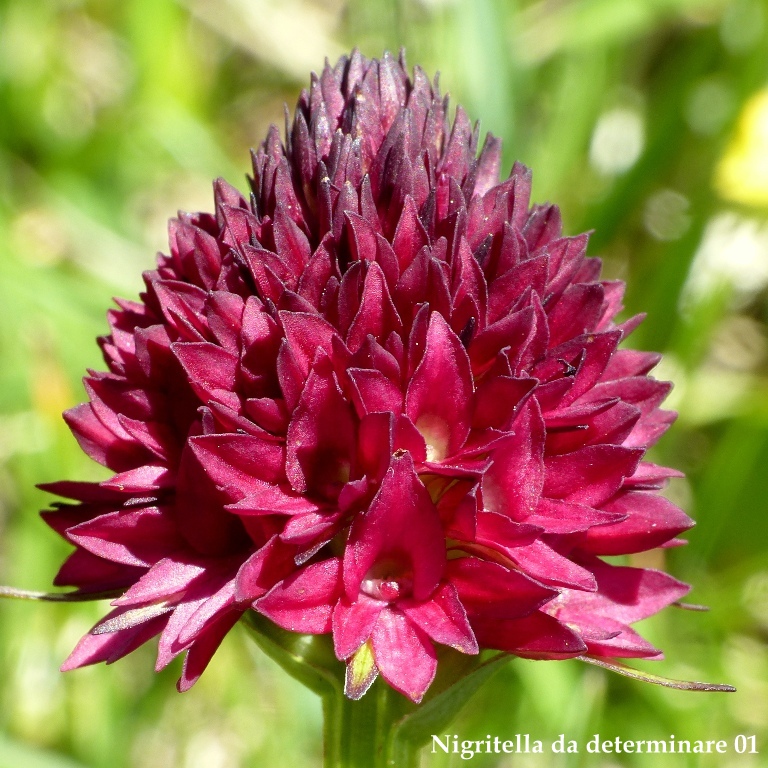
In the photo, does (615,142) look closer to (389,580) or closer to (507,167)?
(507,167)

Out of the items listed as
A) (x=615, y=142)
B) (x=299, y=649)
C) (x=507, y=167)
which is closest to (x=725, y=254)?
(x=507, y=167)

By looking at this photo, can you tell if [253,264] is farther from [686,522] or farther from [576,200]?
[576,200]

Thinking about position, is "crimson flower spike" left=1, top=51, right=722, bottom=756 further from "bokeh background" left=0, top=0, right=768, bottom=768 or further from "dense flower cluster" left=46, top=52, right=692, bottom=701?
"bokeh background" left=0, top=0, right=768, bottom=768

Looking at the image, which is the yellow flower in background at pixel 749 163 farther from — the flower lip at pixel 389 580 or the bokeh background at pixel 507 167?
the flower lip at pixel 389 580

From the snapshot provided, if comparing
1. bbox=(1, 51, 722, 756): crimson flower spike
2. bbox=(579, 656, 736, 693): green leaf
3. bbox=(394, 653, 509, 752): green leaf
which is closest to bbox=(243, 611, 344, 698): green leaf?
bbox=(1, 51, 722, 756): crimson flower spike

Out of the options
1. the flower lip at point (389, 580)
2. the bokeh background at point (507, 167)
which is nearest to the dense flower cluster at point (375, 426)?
the flower lip at point (389, 580)

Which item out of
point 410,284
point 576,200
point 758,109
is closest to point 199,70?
point 576,200
